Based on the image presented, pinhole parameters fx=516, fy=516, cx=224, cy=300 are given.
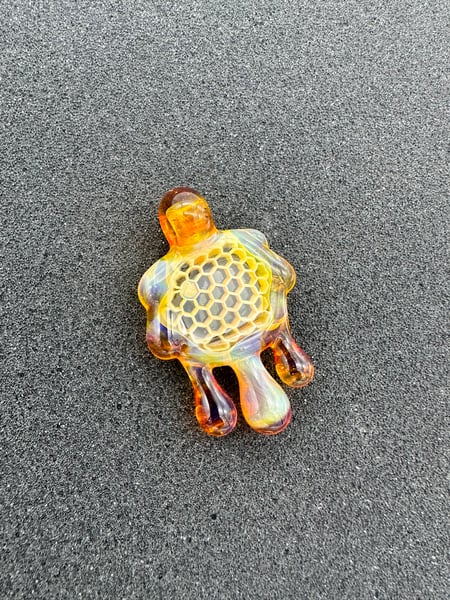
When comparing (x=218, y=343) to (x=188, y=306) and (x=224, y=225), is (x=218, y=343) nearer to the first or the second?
(x=188, y=306)

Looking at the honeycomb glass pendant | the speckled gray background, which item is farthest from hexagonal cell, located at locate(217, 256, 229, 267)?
the speckled gray background

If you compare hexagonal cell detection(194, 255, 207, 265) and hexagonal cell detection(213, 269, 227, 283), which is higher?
hexagonal cell detection(194, 255, 207, 265)

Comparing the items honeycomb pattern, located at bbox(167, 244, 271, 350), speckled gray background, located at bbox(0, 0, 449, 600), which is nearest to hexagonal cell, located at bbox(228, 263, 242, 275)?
honeycomb pattern, located at bbox(167, 244, 271, 350)

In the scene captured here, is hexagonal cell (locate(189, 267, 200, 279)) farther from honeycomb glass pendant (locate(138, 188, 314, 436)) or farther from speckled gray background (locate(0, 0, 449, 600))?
speckled gray background (locate(0, 0, 449, 600))

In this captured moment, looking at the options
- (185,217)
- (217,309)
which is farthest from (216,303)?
(185,217)

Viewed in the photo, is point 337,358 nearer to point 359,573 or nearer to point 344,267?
point 344,267

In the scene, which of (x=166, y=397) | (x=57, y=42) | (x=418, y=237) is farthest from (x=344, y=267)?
(x=57, y=42)

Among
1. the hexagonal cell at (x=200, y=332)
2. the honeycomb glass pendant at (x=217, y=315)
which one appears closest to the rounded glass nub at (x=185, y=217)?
the honeycomb glass pendant at (x=217, y=315)
